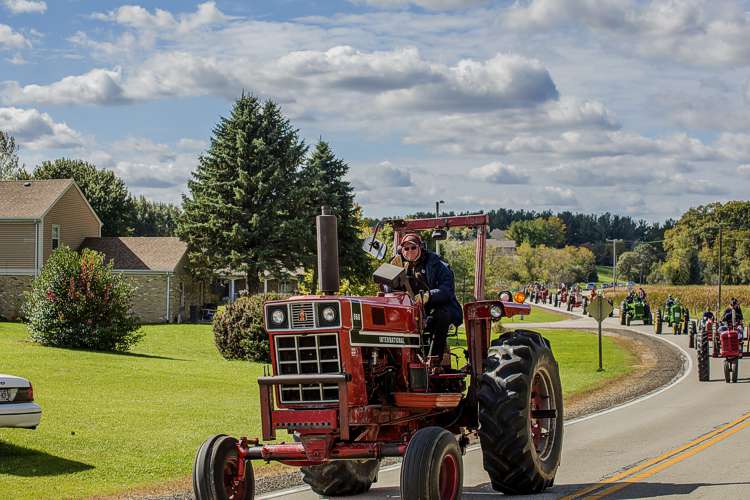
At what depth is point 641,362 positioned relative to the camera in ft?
123

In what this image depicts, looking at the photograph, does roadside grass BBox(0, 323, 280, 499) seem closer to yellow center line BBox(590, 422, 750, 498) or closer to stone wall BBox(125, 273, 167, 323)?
yellow center line BBox(590, 422, 750, 498)

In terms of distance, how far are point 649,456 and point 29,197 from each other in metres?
48.2

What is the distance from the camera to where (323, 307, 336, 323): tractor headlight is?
30.3ft

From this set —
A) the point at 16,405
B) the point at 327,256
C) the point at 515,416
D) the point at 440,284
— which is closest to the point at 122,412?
the point at 16,405

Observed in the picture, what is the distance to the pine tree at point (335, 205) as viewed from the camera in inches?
2308

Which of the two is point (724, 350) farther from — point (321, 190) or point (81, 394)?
point (321, 190)

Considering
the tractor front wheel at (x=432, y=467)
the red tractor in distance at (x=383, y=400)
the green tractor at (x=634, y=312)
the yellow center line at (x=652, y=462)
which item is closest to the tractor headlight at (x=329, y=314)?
the red tractor in distance at (x=383, y=400)

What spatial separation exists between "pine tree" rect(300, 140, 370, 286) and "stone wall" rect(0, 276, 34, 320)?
15.1 metres

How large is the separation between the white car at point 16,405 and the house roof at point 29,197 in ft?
142

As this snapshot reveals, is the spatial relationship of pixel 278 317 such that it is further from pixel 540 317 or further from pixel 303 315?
pixel 540 317

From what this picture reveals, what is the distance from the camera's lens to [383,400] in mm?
9977

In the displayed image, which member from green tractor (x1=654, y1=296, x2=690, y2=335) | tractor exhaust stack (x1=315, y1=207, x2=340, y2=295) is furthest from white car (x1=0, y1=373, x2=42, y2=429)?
green tractor (x1=654, y1=296, x2=690, y2=335)

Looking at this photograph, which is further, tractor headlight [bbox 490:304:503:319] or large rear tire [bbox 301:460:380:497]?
tractor headlight [bbox 490:304:503:319]

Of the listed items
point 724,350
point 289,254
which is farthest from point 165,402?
point 289,254
